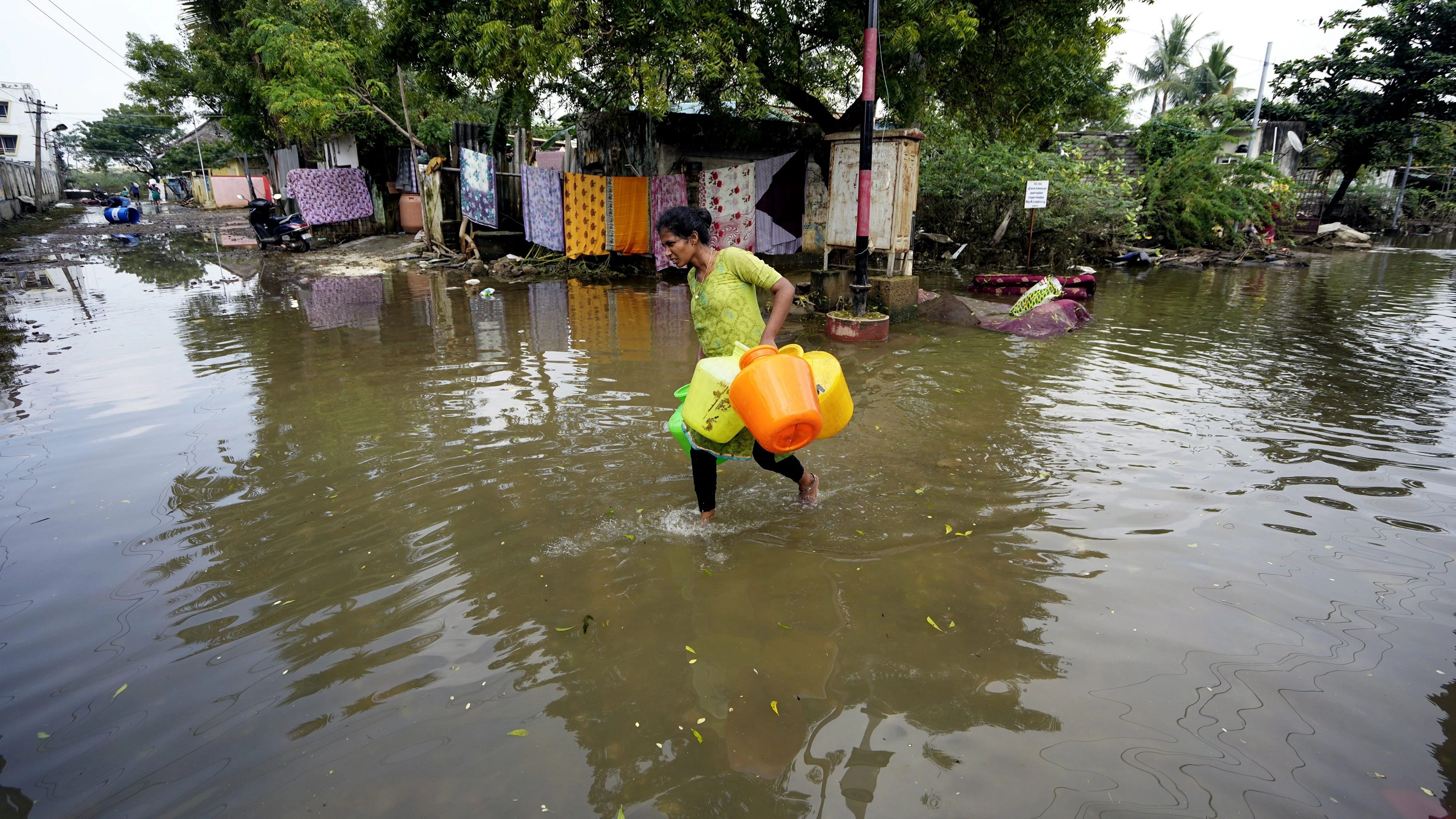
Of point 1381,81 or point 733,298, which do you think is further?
point 1381,81

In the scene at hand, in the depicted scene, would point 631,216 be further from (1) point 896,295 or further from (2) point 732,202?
(1) point 896,295

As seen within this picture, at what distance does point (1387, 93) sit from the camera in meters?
22.3

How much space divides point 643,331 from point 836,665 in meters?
6.01

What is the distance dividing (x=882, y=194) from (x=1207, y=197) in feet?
41.4

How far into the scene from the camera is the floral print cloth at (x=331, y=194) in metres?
16.3

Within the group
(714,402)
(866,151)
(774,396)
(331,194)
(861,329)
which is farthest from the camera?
(331,194)

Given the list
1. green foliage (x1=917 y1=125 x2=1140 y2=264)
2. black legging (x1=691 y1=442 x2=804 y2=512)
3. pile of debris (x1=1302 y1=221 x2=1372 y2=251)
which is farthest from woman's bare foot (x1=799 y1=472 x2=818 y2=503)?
pile of debris (x1=1302 y1=221 x2=1372 y2=251)

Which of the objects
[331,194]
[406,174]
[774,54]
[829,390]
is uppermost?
[774,54]

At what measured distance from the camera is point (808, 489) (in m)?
3.57

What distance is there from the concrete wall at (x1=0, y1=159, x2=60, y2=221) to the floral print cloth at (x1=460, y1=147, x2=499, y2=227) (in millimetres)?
18668

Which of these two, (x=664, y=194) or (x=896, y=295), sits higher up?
(x=664, y=194)

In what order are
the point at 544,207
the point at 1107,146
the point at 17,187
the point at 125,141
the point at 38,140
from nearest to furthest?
the point at 544,207, the point at 1107,146, the point at 17,187, the point at 38,140, the point at 125,141

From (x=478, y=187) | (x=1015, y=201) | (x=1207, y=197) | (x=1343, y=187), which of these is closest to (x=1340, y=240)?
(x=1343, y=187)

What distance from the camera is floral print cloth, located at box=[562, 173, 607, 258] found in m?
12.2
